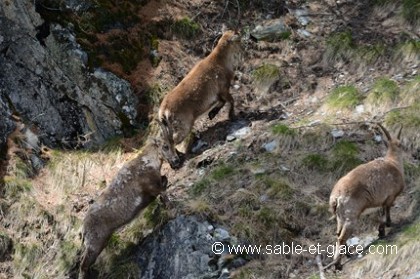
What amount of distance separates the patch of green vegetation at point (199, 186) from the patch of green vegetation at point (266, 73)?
2568 mm

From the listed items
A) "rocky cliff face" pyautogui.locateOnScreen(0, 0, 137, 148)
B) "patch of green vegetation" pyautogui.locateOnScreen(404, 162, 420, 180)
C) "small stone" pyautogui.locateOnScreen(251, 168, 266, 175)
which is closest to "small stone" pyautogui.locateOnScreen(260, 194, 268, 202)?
"small stone" pyautogui.locateOnScreen(251, 168, 266, 175)

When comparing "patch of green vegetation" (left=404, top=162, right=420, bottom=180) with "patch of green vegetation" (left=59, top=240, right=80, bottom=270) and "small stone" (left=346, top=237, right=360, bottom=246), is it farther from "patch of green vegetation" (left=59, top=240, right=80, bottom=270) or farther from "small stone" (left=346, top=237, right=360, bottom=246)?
"patch of green vegetation" (left=59, top=240, right=80, bottom=270)

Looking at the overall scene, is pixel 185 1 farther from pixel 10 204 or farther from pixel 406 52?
pixel 10 204

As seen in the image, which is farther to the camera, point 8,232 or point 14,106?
point 14,106

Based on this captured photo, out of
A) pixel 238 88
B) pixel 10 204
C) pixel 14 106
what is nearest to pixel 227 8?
pixel 238 88

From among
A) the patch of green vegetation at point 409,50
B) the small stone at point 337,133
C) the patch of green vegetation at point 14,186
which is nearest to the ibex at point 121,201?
the patch of green vegetation at point 14,186

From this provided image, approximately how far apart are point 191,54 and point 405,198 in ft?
16.8

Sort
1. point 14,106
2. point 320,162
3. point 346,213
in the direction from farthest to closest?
point 14,106 → point 320,162 → point 346,213

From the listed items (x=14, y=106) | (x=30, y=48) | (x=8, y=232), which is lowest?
(x=8, y=232)

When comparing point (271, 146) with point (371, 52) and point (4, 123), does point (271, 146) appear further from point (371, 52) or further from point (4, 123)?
point (4, 123)

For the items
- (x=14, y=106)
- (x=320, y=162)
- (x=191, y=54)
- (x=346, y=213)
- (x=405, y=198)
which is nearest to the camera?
(x=346, y=213)

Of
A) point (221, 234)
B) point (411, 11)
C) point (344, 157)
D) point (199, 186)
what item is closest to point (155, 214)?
A: point (199, 186)

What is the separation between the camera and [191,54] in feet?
43.2

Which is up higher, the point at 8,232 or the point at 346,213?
the point at 346,213
